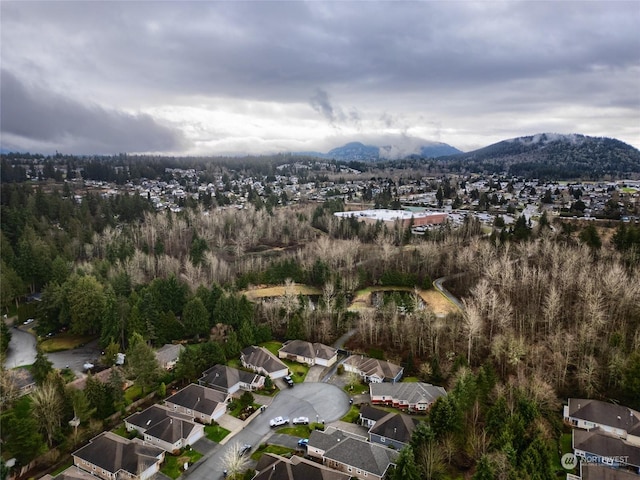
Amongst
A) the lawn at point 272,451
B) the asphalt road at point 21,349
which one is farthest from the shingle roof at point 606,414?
the asphalt road at point 21,349

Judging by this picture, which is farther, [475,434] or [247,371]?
[247,371]

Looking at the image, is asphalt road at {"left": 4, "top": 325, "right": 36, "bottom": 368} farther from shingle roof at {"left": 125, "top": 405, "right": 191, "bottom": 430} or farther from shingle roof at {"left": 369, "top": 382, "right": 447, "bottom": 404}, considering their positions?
shingle roof at {"left": 369, "top": 382, "right": 447, "bottom": 404}

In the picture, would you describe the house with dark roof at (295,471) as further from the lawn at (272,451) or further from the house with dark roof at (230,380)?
the house with dark roof at (230,380)

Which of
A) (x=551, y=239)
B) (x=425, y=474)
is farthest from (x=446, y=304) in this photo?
(x=425, y=474)

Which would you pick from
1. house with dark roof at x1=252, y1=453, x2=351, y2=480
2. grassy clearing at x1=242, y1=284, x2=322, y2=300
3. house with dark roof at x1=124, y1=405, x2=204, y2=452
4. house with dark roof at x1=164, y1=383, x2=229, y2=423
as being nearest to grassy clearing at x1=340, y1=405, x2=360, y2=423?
house with dark roof at x1=252, y1=453, x2=351, y2=480

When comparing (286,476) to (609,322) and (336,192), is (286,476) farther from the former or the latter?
(336,192)

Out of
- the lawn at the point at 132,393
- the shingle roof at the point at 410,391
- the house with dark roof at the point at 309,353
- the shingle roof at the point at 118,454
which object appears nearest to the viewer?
the shingle roof at the point at 118,454

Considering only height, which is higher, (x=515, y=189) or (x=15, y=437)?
(x=515, y=189)
